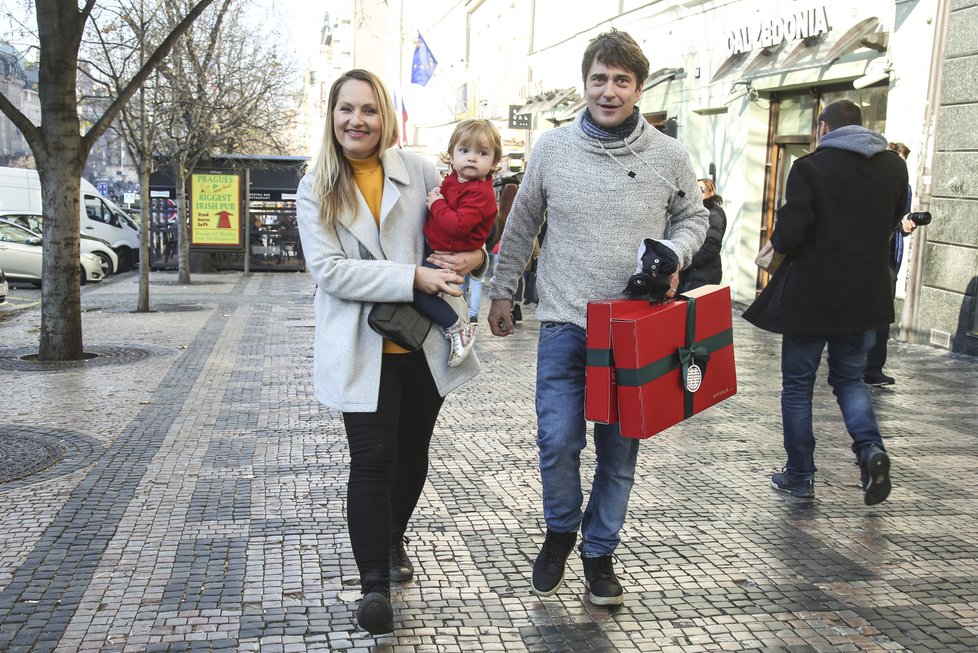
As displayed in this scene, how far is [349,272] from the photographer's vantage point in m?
3.44

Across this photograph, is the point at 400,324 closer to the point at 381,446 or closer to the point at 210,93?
the point at 381,446

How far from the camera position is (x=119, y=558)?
420 centimetres

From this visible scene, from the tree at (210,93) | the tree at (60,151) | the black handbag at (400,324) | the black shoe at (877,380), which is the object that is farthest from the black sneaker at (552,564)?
the tree at (210,93)

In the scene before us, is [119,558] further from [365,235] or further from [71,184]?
[71,184]

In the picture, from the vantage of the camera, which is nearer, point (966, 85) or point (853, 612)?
point (853, 612)

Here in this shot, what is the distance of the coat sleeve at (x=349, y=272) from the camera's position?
11.3 feet

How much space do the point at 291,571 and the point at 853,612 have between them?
6.85ft

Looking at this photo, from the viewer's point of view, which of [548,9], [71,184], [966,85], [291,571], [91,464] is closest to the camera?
[291,571]

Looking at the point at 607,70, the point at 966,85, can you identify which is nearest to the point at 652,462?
the point at 607,70

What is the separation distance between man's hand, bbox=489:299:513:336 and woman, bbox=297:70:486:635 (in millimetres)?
177

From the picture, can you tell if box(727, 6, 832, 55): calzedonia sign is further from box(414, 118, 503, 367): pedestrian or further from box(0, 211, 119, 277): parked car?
box(0, 211, 119, 277): parked car

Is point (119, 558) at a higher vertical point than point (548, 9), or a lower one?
lower

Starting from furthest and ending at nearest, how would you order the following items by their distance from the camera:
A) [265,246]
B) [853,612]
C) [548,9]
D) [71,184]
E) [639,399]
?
[548,9], [265,246], [71,184], [853,612], [639,399]

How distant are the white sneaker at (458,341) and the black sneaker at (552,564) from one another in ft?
2.48
